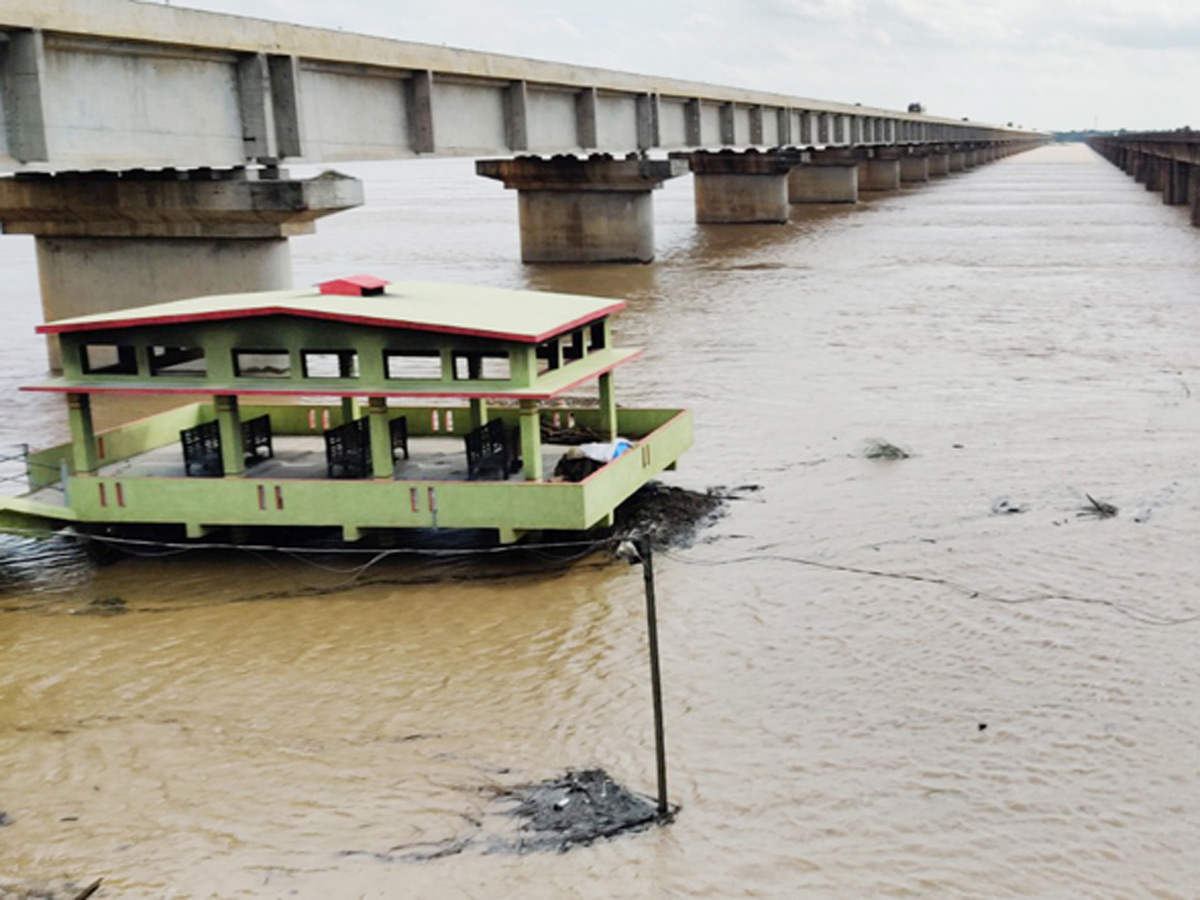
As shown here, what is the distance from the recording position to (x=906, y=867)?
9.58 metres

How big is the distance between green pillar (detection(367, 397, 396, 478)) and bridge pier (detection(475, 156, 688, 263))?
33.6 metres

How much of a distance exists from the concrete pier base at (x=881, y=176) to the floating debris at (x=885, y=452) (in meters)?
96.9

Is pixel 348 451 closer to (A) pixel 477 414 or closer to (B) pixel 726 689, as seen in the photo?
(A) pixel 477 414

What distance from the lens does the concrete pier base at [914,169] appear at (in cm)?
13150

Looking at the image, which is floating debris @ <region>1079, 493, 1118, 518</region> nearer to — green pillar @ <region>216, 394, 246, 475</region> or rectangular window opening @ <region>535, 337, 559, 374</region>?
rectangular window opening @ <region>535, 337, 559, 374</region>

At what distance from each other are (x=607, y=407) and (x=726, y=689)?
20.0 feet

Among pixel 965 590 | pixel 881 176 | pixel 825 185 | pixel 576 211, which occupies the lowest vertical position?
pixel 965 590

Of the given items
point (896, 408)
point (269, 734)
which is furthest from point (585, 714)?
point (896, 408)

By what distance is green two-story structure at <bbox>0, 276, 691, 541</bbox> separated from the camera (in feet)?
50.2

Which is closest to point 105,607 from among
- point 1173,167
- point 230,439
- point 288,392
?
point 230,439

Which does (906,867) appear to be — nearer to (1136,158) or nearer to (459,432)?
(459,432)

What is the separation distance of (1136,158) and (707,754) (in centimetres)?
12537

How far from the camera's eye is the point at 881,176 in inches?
4508

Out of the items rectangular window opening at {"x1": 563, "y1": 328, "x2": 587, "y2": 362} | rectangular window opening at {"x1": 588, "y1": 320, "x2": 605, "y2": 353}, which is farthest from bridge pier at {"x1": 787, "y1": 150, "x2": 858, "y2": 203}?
rectangular window opening at {"x1": 563, "y1": 328, "x2": 587, "y2": 362}
